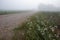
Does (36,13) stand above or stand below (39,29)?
above

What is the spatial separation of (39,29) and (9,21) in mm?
313

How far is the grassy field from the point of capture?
118 centimetres

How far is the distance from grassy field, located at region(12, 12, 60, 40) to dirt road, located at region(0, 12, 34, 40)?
48 millimetres

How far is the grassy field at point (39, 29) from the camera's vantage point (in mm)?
1177

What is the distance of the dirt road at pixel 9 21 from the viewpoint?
1.16 metres

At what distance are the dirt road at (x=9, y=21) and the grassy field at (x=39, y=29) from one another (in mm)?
48

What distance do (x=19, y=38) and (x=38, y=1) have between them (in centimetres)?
43

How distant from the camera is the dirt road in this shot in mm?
1165

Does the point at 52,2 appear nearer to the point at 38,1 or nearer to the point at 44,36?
the point at 38,1

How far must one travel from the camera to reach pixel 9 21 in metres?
1.23

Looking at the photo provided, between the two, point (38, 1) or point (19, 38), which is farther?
point (38, 1)

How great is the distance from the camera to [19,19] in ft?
4.03

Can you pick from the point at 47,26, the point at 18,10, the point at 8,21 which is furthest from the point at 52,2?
the point at 8,21

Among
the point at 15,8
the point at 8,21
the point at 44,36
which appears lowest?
the point at 44,36
